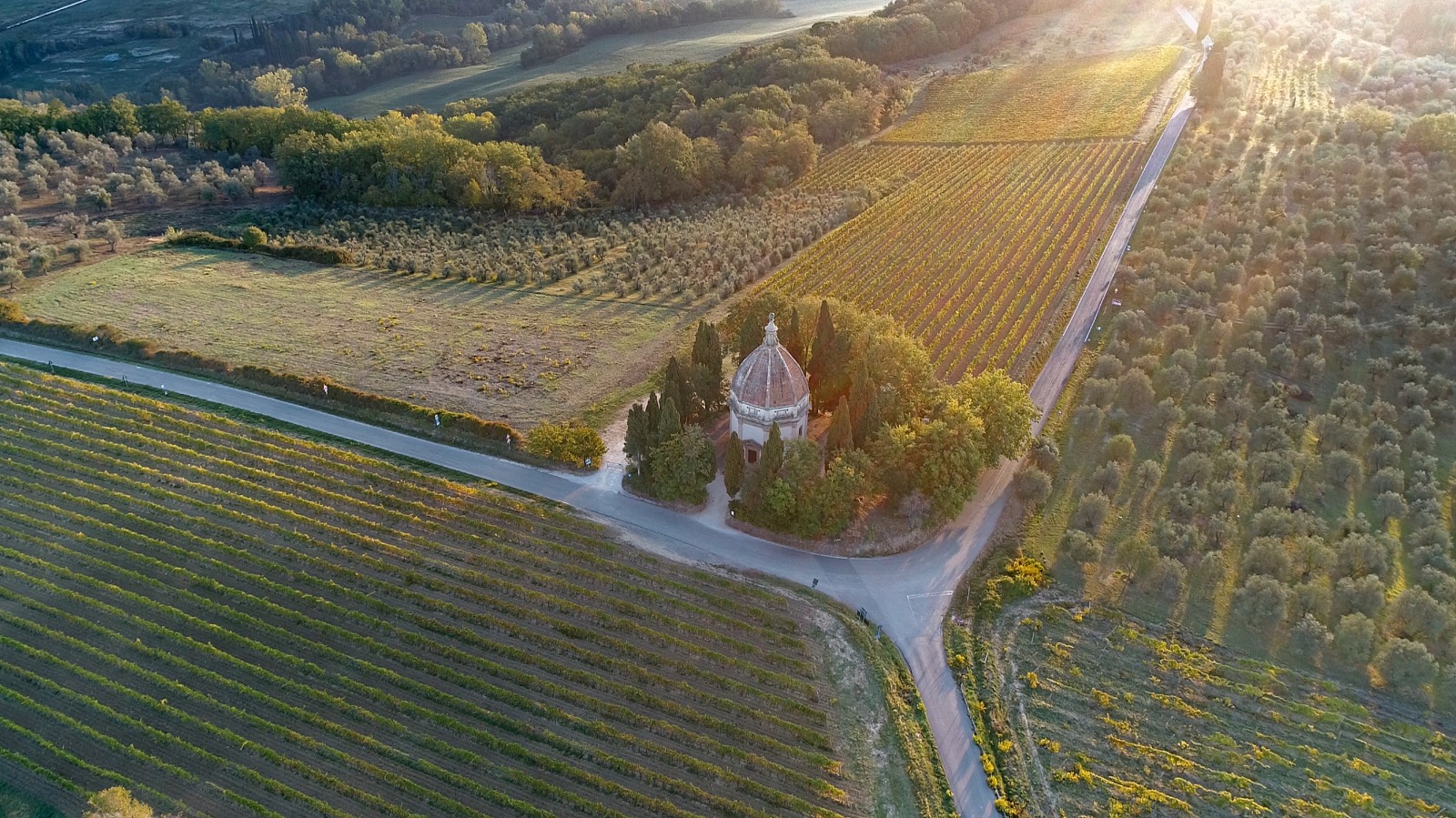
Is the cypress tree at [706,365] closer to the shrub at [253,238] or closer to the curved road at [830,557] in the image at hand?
the curved road at [830,557]

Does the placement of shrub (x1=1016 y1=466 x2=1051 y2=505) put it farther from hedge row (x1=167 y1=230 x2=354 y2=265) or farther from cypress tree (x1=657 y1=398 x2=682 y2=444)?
hedge row (x1=167 y1=230 x2=354 y2=265)

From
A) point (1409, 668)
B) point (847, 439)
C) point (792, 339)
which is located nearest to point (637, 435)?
point (847, 439)

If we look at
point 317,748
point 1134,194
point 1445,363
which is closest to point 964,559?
→ point 317,748

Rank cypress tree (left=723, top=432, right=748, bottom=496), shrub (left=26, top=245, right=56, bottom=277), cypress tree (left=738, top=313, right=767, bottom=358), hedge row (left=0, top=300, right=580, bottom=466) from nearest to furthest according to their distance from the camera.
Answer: cypress tree (left=723, top=432, right=748, bottom=496) → hedge row (left=0, top=300, right=580, bottom=466) → cypress tree (left=738, top=313, right=767, bottom=358) → shrub (left=26, top=245, right=56, bottom=277)

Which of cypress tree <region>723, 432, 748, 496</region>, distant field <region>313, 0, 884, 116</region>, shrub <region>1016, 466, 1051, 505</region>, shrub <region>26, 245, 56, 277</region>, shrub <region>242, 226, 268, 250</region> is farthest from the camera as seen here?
distant field <region>313, 0, 884, 116</region>

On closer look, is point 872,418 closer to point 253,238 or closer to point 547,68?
point 253,238

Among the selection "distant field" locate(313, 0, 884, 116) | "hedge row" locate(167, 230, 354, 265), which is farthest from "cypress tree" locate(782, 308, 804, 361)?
"distant field" locate(313, 0, 884, 116)
